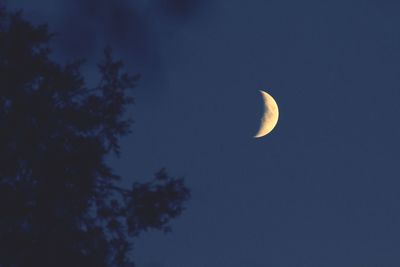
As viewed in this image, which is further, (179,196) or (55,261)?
(179,196)

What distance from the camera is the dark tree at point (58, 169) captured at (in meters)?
19.5

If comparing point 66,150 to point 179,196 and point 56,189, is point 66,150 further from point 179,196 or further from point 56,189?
point 179,196

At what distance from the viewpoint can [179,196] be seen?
70.7ft

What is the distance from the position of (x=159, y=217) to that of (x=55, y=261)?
9.46ft

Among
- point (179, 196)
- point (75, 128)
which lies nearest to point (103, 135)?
point (75, 128)

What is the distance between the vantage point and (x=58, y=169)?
1988cm

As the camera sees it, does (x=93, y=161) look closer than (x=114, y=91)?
Yes

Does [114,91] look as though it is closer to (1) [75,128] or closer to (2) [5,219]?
(1) [75,128]

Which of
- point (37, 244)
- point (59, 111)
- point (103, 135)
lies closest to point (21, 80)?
point (59, 111)

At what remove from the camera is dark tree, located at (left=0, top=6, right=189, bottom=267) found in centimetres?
1948

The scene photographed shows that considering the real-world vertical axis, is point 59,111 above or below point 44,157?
above

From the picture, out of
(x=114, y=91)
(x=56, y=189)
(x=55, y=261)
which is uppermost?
(x=114, y=91)

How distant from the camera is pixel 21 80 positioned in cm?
2025

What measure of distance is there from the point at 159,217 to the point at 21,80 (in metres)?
4.54
